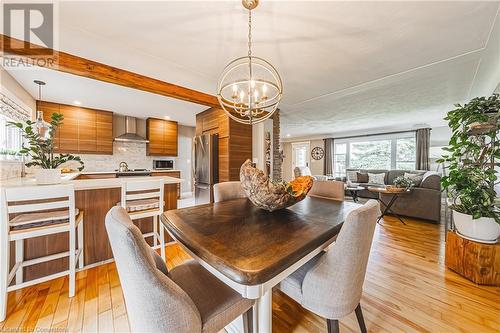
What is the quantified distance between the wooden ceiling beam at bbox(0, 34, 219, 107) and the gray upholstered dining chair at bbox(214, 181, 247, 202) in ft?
5.65

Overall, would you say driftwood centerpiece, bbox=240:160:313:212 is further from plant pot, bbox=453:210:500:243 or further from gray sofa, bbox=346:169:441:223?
gray sofa, bbox=346:169:441:223

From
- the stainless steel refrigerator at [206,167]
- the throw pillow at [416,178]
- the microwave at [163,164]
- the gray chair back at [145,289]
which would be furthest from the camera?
the microwave at [163,164]

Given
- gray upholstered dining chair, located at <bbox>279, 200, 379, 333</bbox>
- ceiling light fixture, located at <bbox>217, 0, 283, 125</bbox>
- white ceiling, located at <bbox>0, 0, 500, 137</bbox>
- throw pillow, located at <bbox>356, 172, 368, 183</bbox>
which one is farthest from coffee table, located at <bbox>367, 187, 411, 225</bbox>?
gray upholstered dining chair, located at <bbox>279, 200, 379, 333</bbox>

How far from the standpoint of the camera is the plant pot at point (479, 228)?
1796 millimetres

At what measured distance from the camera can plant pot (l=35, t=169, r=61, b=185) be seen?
5.61ft

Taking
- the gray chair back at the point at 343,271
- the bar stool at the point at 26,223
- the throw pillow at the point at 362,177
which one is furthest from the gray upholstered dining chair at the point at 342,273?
the throw pillow at the point at 362,177

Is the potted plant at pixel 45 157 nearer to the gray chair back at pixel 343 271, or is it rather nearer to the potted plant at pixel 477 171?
the gray chair back at pixel 343 271

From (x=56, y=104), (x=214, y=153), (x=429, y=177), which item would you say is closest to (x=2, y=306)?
(x=214, y=153)

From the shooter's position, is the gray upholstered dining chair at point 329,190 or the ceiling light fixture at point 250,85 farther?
the gray upholstered dining chair at point 329,190

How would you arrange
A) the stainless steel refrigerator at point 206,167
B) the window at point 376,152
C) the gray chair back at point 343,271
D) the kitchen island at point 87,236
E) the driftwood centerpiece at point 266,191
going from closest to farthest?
1. the gray chair back at point 343,271
2. the driftwood centerpiece at point 266,191
3. the kitchen island at point 87,236
4. the stainless steel refrigerator at point 206,167
5. the window at point 376,152

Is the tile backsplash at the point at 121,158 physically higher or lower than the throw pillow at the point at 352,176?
higher

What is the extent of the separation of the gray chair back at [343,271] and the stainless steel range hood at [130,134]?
17.2ft

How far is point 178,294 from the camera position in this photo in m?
0.68

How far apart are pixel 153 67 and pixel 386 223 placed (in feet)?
15.6
